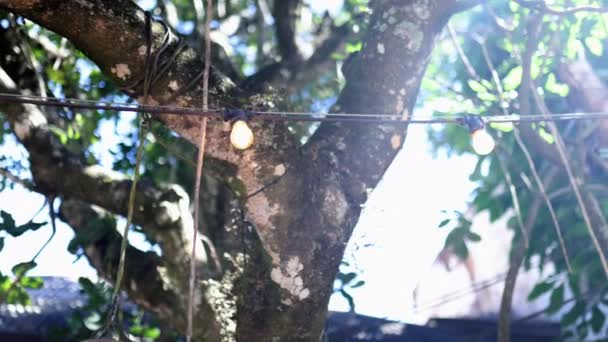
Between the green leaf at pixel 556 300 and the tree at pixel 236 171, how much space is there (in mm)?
1518

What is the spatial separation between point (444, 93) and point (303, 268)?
6.79ft

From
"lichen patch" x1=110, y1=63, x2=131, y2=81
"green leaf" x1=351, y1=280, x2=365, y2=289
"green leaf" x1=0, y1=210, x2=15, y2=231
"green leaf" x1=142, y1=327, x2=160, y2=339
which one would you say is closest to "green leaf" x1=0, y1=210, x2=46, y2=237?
"green leaf" x1=0, y1=210, x2=15, y2=231

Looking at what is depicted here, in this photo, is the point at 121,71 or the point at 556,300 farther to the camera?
the point at 556,300

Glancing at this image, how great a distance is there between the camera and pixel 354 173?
9.52 feet

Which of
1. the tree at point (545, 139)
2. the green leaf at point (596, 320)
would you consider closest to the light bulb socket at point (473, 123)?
the tree at point (545, 139)

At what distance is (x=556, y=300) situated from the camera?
13.6 ft

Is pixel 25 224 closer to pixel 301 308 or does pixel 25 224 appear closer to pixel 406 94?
pixel 301 308

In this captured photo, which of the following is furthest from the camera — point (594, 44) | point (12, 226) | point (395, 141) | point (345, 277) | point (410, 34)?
point (594, 44)

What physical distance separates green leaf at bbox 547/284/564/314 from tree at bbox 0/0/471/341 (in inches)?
A: 59.8

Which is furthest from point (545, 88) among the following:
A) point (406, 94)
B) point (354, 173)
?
point (354, 173)

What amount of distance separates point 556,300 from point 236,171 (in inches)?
80.3

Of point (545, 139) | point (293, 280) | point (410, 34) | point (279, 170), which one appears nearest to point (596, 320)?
point (545, 139)

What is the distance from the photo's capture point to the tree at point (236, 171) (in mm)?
2734

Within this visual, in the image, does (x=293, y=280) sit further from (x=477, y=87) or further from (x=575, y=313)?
(x=575, y=313)
